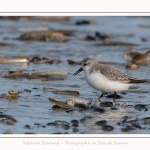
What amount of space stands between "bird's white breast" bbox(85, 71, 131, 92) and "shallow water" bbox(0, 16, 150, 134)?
0.24 metres

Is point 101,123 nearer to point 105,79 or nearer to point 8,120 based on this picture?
point 8,120

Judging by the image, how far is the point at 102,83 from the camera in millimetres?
8461

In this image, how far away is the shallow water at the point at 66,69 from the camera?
7.29 m

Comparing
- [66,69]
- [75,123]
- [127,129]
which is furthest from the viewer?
[66,69]

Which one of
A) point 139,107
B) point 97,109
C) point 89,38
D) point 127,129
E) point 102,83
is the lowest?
point 127,129

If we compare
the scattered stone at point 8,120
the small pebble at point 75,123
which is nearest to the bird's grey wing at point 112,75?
the small pebble at point 75,123

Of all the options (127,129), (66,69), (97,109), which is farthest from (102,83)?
(66,69)

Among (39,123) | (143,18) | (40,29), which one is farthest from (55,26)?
(39,123)

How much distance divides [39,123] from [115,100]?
1.88 meters

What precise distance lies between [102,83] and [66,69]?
2.54m

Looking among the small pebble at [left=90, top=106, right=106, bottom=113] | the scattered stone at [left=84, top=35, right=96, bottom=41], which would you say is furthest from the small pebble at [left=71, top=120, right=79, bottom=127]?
the scattered stone at [left=84, top=35, right=96, bottom=41]

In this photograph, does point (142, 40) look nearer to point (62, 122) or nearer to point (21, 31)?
point (21, 31)

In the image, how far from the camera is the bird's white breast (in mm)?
8453

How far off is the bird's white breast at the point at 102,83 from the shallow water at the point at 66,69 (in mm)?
244
